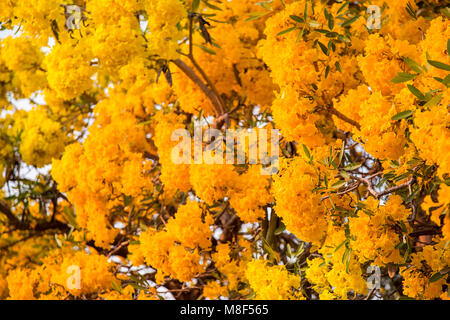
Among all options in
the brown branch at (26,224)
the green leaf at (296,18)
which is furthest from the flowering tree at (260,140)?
the brown branch at (26,224)

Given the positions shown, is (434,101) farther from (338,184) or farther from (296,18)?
(296,18)

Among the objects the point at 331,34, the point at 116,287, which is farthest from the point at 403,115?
the point at 116,287

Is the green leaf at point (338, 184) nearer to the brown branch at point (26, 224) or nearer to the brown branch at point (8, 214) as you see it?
the brown branch at point (26, 224)

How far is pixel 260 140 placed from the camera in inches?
109

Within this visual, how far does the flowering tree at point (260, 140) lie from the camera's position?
2025 mm

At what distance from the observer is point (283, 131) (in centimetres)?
226

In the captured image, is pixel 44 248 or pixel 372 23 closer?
pixel 372 23

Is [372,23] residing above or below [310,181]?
above

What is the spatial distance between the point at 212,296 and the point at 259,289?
73 cm

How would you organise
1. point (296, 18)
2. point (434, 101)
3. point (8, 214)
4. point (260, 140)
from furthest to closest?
point (8, 214)
point (260, 140)
point (296, 18)
point (434, 101)

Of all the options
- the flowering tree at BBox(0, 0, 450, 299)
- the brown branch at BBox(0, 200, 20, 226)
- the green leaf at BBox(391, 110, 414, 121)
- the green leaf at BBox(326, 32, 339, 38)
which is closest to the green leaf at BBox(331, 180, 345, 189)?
the flowering tree at BBox(0, 0, 450, 299)

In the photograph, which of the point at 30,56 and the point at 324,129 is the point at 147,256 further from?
the point at 30,56
